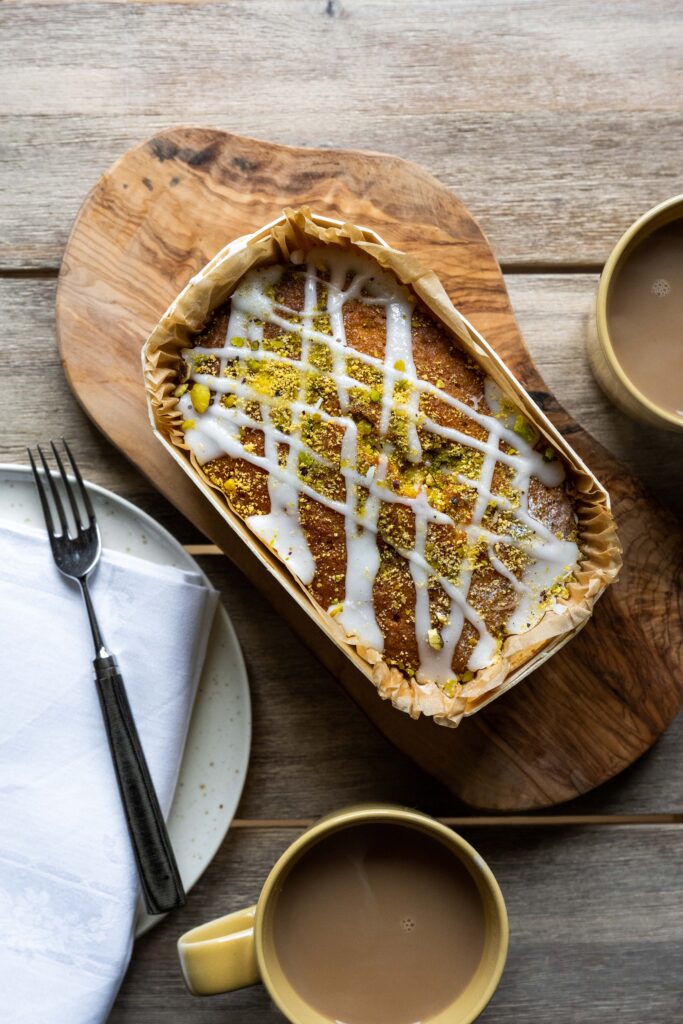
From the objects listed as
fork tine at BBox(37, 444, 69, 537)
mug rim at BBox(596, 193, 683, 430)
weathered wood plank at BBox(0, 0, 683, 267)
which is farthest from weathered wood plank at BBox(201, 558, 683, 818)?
weathered wood plank at BBox(0, 0, 683, 267)

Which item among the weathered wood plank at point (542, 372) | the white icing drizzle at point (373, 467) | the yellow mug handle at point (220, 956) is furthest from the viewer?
the weathered wood plank at point (542, 372)

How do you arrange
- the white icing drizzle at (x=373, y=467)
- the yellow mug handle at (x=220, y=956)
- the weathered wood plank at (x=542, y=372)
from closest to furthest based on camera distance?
the yellow mug handle at (x=220, y=956)
the white icing drizzle at (x=373, y=467)
the weathered wood plank at (x=542, y=372)

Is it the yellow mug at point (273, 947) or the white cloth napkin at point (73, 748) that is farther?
the white cloth napkin at point (73, 748)

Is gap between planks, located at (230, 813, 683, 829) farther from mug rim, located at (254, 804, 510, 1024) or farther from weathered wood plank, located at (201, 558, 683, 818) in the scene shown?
mug rim, located at (254, 804, 510, 1024)

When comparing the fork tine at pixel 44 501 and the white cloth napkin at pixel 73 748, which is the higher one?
the fork tine at pixel 44 501

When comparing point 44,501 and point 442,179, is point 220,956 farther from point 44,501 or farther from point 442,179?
point 442,179

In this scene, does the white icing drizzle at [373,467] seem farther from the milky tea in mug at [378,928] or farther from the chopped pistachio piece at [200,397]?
the milky tea in mug at [378,928]

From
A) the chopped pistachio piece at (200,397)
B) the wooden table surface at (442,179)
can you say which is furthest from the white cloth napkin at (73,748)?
the chopped pistachio piece at (200,397)

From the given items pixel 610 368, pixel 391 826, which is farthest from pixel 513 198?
pixel 391 826
